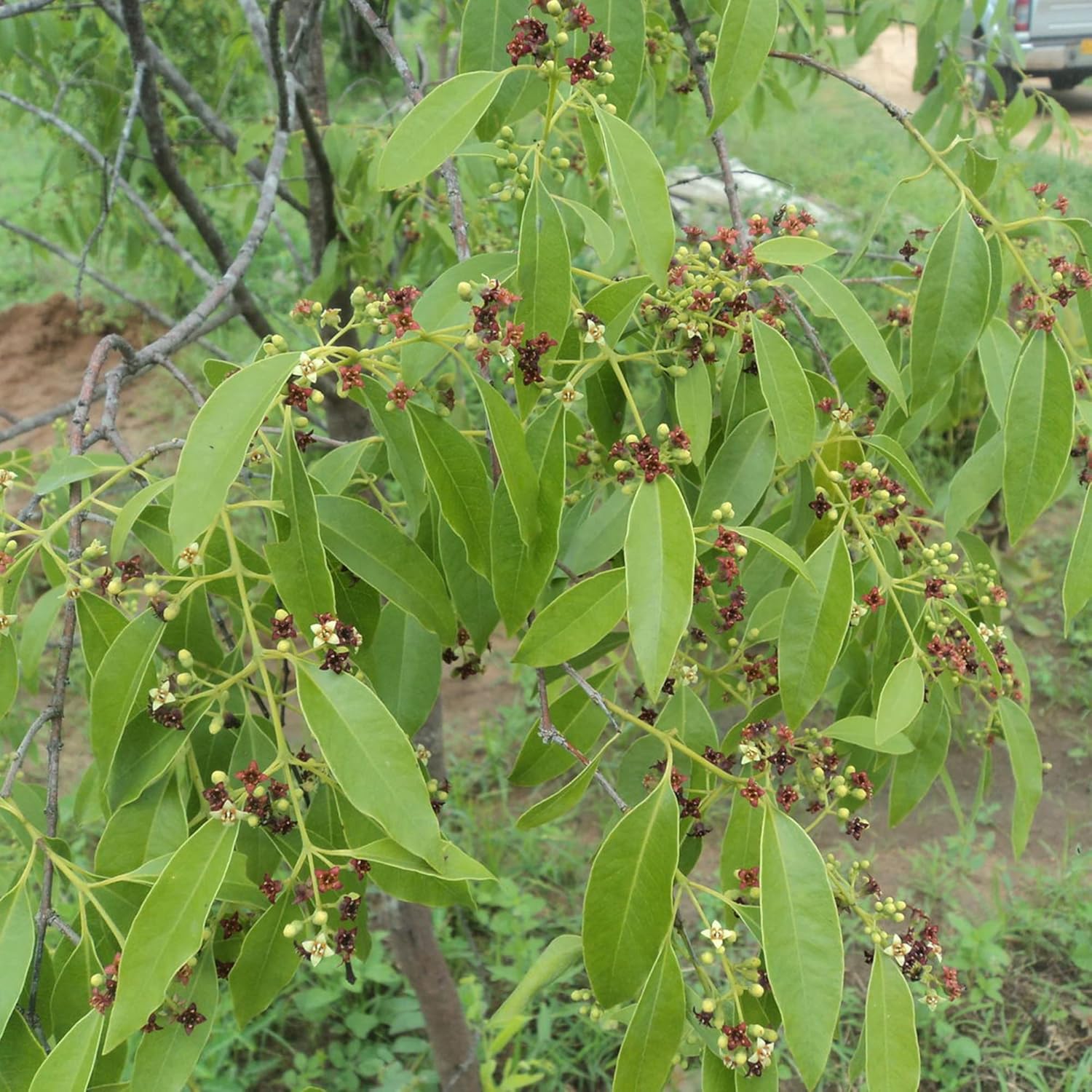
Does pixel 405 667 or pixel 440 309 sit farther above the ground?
pixel 440 309

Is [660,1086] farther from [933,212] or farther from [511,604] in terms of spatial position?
[933,212]

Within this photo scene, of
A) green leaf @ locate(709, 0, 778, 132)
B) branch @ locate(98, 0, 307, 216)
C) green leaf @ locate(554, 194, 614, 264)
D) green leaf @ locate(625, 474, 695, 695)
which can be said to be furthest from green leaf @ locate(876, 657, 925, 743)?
branch @ locate(98, 0, 307, 216)

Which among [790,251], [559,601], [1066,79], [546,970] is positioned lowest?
[1066,79]

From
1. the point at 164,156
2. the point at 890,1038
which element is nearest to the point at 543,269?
the point at 890,1038

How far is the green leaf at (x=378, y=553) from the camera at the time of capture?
2.98 ft

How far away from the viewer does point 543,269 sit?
2.74ft

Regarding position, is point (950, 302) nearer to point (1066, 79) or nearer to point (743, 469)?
point (743, 469)

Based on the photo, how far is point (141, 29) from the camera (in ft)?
6.23

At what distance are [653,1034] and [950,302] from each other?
683 millimetres

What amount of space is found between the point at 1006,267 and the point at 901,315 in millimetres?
206

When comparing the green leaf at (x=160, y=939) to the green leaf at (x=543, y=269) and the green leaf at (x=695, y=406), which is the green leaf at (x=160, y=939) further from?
the green leaf at (x=695, y=406)

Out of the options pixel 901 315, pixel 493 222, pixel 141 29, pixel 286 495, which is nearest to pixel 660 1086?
pixel 286 495

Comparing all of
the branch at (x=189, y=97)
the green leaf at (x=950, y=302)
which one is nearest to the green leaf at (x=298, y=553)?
the green leaf at (x=950, y=302)

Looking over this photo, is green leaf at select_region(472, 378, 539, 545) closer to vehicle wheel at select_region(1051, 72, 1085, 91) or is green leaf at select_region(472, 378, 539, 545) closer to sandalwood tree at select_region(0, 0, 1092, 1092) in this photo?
sandalwood tree at select_region(0, 0, 1092, 1092)
